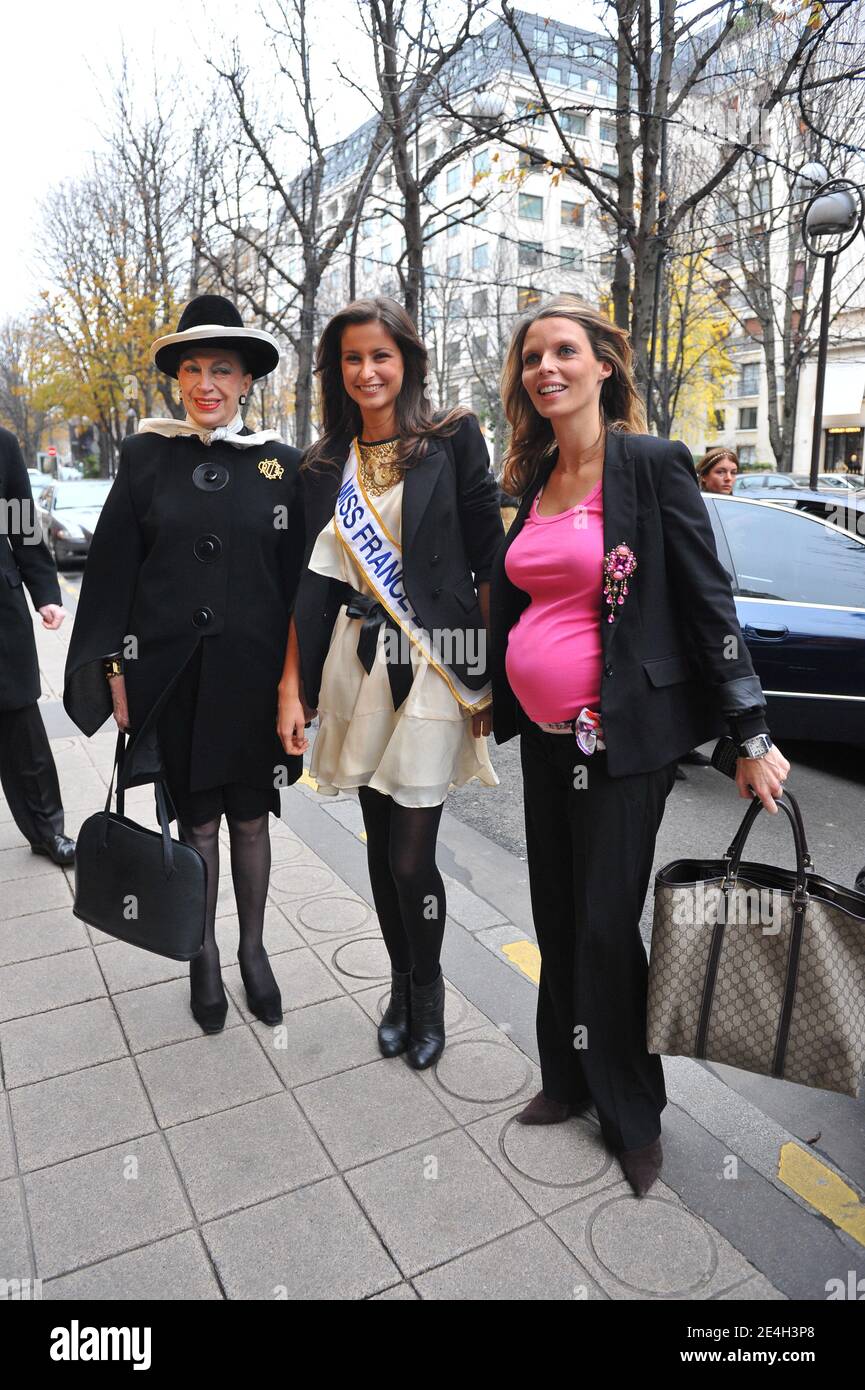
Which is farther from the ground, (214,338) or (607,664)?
(214,338)

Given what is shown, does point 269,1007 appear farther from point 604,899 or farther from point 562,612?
point 562,612

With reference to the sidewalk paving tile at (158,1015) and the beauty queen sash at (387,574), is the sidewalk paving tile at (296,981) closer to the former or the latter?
the sidewalk paving tile at (158,1015)

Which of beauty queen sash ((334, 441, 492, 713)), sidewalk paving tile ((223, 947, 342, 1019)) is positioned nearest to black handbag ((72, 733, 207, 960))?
sidewalk paving tile ((223, 947, 342, 1019))

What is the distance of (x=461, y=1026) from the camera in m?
2.95

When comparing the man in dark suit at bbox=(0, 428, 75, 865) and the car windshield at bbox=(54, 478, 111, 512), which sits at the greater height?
the car windshield at bbox=(54, 478, 111, 512)

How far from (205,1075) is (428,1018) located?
0.66m

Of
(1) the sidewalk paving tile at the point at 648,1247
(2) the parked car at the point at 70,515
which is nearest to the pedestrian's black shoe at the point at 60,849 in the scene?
(1) the sidewalk paving tile at the point at 648,1247

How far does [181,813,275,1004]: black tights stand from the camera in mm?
2951

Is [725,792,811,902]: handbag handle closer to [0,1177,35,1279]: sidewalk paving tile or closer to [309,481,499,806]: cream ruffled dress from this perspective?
[309,481,499,806]: cream ruffled dress

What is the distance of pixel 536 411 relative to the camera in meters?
2.44

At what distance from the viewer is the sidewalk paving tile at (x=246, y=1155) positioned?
7.39 ft

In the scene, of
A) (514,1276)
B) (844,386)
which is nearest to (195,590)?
(514,1276)

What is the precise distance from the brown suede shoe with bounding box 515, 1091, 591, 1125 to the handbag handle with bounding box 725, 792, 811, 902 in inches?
34.7
